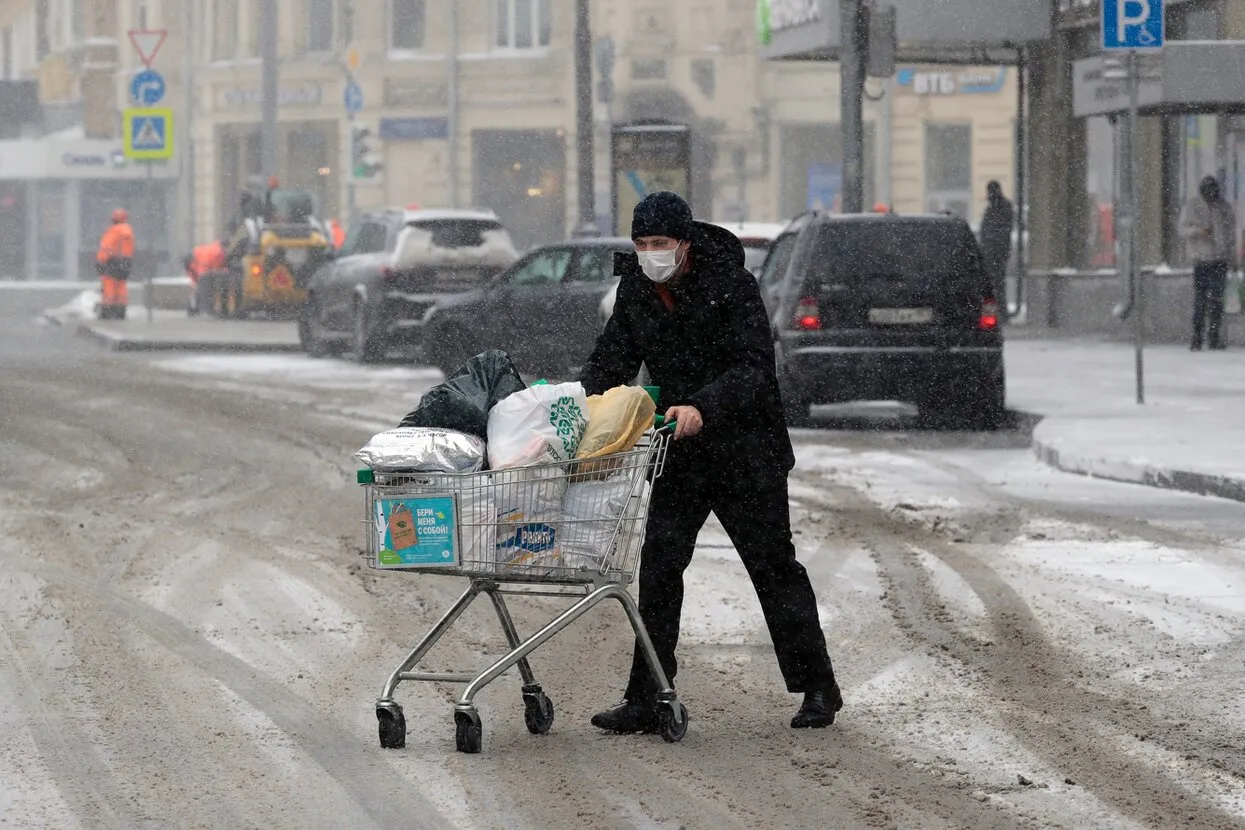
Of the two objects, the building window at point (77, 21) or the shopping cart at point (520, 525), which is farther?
the building window at point (77, 21)

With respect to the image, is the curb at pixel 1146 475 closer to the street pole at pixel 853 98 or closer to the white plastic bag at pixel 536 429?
the white plastic bag at pixel 536 429

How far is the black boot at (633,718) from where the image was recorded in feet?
21.9

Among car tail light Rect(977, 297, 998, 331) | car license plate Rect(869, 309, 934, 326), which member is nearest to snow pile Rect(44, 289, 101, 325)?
car license plate Rect(869, 309, 934, 326)

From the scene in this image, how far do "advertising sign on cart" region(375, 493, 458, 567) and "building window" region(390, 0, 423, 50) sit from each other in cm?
5164

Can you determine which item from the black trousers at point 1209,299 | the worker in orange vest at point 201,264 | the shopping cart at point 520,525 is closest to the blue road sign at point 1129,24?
the black trousers at point 1209,299

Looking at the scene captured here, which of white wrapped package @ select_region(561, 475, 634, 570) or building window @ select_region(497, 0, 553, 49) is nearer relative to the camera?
white wrapped package @ select_region(561, 475, 634, 570)

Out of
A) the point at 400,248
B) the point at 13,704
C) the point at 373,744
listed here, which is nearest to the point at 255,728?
the point at 373,744

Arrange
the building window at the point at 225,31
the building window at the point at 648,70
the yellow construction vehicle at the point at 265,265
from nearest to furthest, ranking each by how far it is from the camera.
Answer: the yellow construction vehicle at the point at 265,265 < the building window at the point at 648,70 < the building window at the point at 225,31

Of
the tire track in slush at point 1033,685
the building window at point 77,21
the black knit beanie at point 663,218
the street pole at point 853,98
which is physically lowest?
the tire track in slush at point 1033,685

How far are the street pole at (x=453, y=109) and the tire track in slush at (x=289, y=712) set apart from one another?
4537cm

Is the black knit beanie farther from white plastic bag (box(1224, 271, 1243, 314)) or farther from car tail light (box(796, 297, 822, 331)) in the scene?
white plastic bag (box(1224, 271, 1243, 314))

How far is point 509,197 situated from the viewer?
5603 centimetres

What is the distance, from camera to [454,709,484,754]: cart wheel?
6.33 meters

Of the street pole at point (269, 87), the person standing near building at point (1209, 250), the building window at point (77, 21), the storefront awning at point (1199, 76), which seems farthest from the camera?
the building window at point (77, 21)
